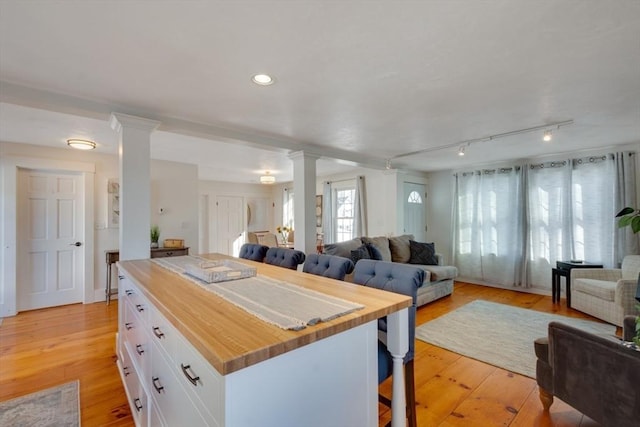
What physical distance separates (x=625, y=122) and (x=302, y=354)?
428cm

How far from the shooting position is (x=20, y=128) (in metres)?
3.29

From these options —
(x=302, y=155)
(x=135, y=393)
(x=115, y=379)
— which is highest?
(x=302, y=155)

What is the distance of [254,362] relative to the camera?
32.4 inches

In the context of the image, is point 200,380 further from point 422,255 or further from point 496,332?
point 422,255

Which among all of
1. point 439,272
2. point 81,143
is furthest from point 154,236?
point 439,272

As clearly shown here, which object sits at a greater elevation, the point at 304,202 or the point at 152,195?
the point at 152,195

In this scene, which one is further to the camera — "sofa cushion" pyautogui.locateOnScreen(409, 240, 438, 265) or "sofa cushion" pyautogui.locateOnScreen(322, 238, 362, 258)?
"sofa cushion" pyautogui.locateOnScreen(409, 240, 438, 265)

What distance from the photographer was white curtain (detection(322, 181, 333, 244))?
684 centimetres

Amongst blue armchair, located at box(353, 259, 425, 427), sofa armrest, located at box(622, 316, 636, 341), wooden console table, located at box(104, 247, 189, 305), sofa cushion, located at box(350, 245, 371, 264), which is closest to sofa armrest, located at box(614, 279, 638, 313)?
sofa armrest, located at box(622, 316, 636, 341)

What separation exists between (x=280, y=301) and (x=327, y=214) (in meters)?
5.61

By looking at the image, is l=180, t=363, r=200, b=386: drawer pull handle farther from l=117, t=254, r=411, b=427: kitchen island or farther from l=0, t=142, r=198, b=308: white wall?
l=0, t=142, r=198, b=308: white wall

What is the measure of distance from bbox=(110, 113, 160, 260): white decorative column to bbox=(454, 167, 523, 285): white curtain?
5.43 meters

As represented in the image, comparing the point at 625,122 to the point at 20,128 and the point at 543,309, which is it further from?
the point at 20,128

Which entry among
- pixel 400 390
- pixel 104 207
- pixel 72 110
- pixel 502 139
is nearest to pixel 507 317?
pixel 502 139
